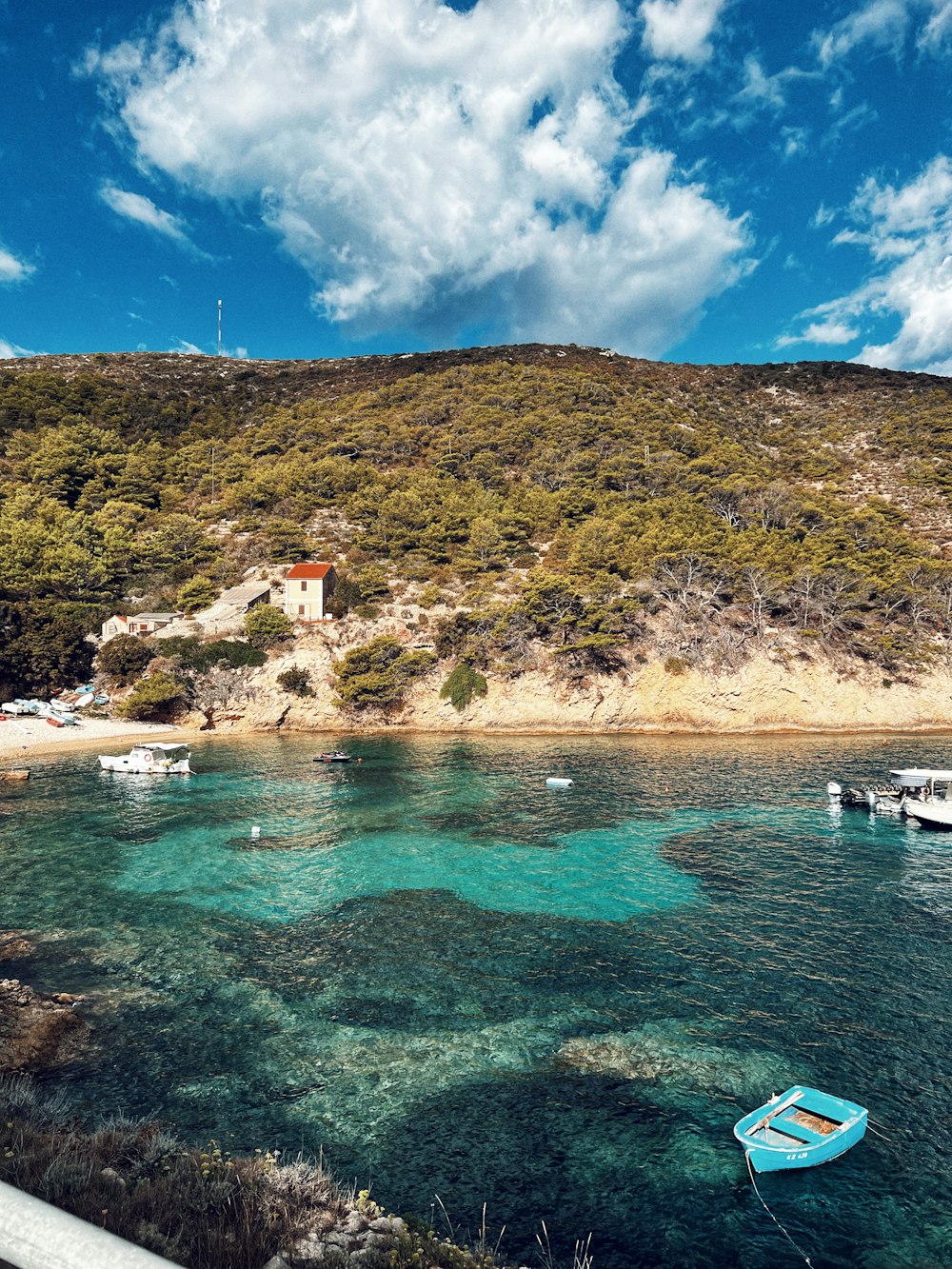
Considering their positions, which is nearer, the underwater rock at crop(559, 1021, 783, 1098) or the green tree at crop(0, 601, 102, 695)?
the underwater rock at crop(559, 1021, 783, 1098)

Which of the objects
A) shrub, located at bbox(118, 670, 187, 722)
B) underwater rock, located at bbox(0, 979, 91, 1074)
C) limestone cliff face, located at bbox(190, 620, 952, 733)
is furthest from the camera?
limestone cliff face, located at bbox(190, 620, 952, 733)

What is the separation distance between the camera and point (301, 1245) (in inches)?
327

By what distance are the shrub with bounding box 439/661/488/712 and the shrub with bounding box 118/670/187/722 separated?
80.5 ft

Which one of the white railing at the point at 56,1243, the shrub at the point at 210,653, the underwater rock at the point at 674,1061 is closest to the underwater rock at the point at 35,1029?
the underwater rock at the point at 674,1061

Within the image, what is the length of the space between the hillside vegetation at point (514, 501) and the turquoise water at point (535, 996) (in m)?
35.5

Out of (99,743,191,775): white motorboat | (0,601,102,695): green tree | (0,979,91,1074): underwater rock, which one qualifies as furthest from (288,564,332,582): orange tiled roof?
(0,979,91,1074): underwater rock

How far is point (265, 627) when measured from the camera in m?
68.2

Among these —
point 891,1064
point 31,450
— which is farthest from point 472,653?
point 31,450

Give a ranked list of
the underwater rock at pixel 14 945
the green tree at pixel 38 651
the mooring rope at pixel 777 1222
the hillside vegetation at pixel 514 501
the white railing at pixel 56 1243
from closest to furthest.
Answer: the white railing at pixel 56 1243, the mooring rope at pixel 777 1222, the underwater rock at pixel 14 945, the green tree at pixel 38 651, the hillside vegetation at pixel 514 501

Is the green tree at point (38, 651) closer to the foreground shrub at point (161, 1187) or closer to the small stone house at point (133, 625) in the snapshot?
the small stone house at point (133, 625)

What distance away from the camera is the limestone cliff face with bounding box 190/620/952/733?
206ft

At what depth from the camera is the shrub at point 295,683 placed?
215 feet

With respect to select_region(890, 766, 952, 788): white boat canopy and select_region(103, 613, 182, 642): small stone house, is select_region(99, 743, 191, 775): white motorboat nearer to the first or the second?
select_region(103, 613, 182, 642): small stone house

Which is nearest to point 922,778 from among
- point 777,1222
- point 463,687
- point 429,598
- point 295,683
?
point 777,1222
